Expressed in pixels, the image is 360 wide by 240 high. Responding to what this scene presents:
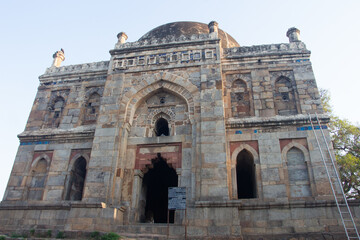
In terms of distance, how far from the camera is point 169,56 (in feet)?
43.7

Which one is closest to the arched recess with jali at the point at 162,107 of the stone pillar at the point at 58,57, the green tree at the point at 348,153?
the stone pillar at the point at 58,57

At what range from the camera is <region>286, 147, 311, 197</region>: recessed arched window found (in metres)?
10.3

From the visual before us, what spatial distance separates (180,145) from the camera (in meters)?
11.4

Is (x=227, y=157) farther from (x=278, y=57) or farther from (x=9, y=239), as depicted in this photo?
(x=9, y=239)

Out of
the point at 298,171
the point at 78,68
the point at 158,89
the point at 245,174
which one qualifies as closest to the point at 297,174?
the point at 298,171

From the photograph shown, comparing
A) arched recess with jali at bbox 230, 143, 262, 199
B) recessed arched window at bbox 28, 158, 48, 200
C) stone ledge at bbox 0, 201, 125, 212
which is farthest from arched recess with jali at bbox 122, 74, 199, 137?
recessed arched window at bbox 28, 158, 48, 200

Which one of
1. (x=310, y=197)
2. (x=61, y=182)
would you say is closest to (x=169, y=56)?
(x=61, y=182)

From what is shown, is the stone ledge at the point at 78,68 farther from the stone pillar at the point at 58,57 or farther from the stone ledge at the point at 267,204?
the stone ledge at the point at 267,204

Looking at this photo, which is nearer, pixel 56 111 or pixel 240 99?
pixel 240 99

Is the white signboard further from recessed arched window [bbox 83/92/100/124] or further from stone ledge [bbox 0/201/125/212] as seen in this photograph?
recessed arched window [bbox 83/92/100/124]

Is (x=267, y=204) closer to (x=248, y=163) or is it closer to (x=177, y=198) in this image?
(x=248, y=163)

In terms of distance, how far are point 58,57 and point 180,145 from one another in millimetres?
8784

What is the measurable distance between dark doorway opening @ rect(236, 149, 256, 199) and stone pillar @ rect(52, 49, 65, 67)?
10359 mm

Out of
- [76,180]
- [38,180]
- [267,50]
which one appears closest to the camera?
[38,180]
